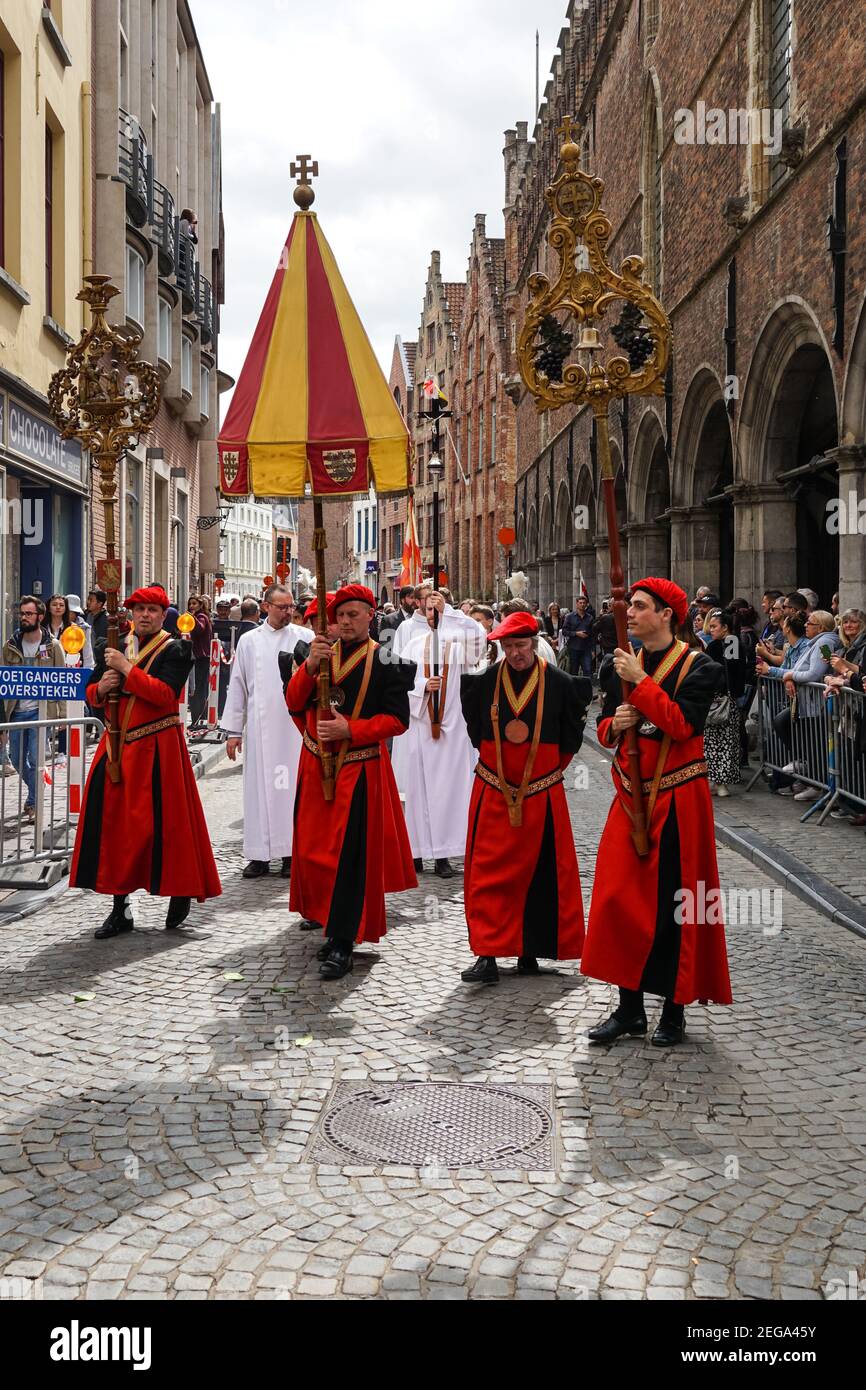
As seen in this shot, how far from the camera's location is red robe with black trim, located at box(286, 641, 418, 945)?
668 cm

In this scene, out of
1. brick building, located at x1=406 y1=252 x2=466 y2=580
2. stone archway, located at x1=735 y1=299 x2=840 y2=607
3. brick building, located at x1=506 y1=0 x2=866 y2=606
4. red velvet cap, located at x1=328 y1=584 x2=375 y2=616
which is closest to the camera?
red velvet cap, located at x1=328 y1=584 x2=375 y2=616

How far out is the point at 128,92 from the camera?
78.1ft

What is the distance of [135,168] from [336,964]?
19231 mm

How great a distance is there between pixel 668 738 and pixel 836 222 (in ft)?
32.8

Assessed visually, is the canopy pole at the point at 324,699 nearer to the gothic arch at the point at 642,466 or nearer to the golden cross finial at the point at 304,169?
the golden cross finial at the point at 304,169

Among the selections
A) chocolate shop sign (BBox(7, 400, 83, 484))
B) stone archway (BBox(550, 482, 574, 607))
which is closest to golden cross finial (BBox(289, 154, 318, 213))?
chocolate shop sign (BBox(7, 400, 83, 484))

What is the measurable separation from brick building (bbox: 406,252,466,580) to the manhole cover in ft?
199

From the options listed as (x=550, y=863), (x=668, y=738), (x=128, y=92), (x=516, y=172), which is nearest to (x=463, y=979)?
(x=550, y=863)

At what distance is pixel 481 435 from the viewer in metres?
59.6

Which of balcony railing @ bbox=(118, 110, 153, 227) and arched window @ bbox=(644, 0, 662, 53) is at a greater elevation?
arched window @ bbox=(644, 0, 662, 53)

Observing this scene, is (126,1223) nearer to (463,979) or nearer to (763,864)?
(463,979)

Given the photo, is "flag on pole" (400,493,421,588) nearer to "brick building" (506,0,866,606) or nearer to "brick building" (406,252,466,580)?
"brick building" (506,0,866,606)

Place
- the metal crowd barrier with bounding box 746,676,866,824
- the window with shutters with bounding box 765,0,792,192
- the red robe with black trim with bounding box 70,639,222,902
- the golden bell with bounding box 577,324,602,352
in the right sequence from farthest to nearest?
the window with shutters with bounding box 765,0,792,192 < the metal crowd barrier with bounding box 746,676,866,824 < the red robe with black trim with bounding box 70,639,222,902 < the golden bell with bounding box 577,324,602,352

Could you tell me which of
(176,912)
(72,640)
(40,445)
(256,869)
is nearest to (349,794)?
(176,912)
